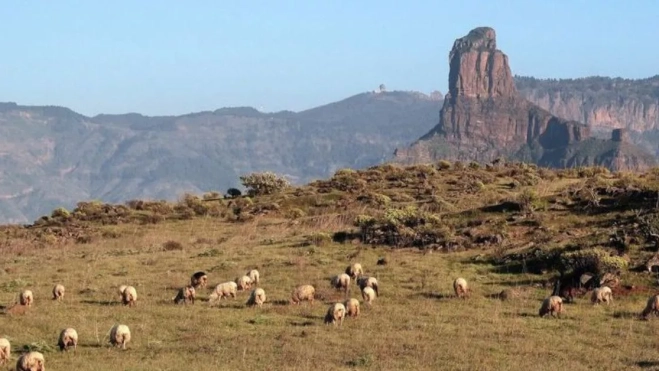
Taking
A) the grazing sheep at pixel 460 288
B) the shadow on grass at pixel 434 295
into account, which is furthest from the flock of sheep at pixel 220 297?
the grazing sheep at pixel 460 288

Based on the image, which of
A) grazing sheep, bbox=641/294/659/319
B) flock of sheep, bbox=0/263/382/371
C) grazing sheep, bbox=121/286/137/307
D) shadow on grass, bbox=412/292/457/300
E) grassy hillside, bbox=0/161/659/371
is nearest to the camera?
flock of sheep, bbox=0/263/382/371

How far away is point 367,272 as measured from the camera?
30078mm

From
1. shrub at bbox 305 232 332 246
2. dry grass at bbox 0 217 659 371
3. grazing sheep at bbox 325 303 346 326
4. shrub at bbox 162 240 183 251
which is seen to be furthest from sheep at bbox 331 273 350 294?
shrub at bbox 162 240 183 251

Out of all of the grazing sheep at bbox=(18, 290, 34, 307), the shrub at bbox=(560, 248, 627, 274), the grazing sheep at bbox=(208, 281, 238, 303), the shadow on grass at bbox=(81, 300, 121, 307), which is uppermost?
the shrub at bbox=(560, 248, 627, 274)

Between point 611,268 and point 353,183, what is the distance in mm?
32804

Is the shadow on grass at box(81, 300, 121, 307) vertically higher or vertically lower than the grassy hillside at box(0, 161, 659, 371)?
lower

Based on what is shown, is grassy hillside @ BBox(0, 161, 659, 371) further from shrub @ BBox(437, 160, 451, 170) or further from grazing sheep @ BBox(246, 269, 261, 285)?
shrub @ BBox(437, 160, 451, 170)

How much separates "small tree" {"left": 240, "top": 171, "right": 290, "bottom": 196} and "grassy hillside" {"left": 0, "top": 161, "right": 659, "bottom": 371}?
9.46 m

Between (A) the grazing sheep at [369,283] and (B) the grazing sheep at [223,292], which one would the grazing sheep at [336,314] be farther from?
(B) the grazing sheep at [223,292]

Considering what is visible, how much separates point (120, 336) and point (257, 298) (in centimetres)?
577

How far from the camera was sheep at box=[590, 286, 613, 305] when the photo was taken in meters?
24.5

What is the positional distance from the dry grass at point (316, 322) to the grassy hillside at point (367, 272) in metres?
0.07

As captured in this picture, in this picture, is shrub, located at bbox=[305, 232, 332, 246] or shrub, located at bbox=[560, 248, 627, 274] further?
shrub, located at bbox=[305, 232, 332, 246]

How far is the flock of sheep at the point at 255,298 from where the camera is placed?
19641 mm
